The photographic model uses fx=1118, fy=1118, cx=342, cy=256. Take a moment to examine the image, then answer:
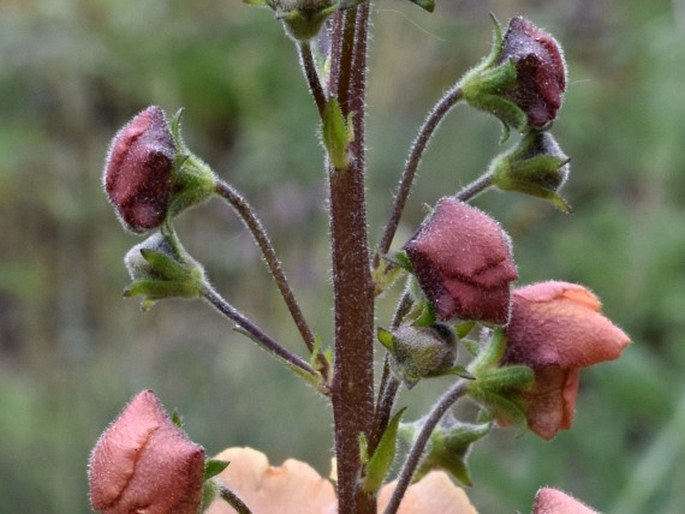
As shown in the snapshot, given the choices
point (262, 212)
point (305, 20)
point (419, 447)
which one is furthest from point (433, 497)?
point (262, 212)

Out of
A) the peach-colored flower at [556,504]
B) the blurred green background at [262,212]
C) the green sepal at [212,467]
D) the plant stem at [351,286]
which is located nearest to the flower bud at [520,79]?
the plant stem at [351,286]

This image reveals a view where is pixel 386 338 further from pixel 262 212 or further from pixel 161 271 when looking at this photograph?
pixel 262 212

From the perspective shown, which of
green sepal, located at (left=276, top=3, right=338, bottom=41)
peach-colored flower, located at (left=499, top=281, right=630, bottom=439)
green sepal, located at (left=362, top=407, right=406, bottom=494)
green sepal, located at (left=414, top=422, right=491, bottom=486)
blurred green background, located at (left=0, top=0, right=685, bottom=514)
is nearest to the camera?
green sepal, located at (left=276, top=3, right=338, bottom=41)

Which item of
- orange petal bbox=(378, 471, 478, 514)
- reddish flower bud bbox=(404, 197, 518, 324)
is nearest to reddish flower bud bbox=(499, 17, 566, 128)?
reddish flower bud bbox=(404, 197, 518, 324)

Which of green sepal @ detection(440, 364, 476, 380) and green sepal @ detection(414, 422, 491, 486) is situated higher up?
green sepal @ detection(440, 364, 476, 380)

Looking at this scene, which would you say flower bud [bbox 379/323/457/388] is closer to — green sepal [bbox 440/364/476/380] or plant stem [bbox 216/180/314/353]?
green sepal [bbox 440/364/476/380]

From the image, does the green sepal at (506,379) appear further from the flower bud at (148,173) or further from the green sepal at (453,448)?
the flower bud at (148,173)

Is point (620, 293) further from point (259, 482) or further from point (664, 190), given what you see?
point (259, 482)
